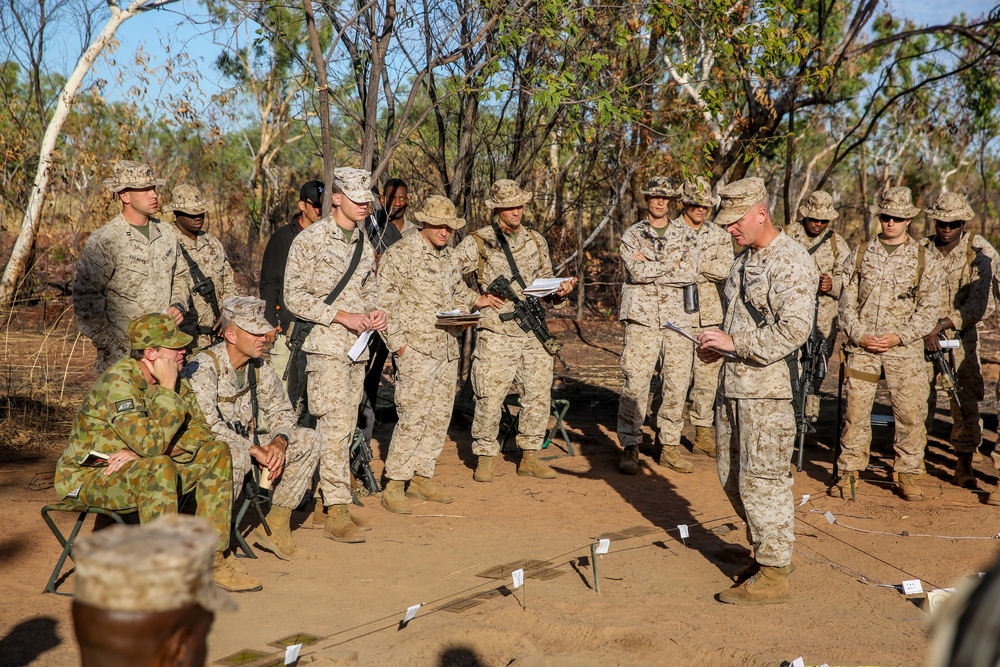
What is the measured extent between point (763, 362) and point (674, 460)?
11.1 ft

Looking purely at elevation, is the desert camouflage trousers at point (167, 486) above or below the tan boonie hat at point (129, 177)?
below

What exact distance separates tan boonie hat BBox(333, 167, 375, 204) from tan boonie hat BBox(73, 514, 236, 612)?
409 cm

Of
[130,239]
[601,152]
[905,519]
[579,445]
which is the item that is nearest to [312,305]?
[130,239]

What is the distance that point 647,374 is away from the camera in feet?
26.5

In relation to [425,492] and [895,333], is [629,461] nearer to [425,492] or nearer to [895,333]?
[425,492]

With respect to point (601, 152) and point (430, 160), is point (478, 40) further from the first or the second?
point (601, 152)

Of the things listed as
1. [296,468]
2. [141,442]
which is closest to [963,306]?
[296,468]

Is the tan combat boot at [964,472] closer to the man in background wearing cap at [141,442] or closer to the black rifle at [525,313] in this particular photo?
the black rifle at [525,313]

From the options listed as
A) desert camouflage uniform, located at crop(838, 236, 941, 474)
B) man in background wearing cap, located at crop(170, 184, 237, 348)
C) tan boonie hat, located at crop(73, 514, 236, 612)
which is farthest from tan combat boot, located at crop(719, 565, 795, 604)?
man in background wearing cap, located at crop(170, 184, 237, 348)

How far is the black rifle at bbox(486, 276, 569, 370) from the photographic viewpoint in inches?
295

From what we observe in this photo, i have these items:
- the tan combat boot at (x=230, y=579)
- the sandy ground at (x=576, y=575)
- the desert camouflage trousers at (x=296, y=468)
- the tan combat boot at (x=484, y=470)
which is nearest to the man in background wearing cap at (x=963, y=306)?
the sandy ground at (x=576, y=575)

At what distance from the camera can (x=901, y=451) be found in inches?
288

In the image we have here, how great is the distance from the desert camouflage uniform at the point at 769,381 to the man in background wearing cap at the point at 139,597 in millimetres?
3515

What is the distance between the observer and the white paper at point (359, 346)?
238 inches
